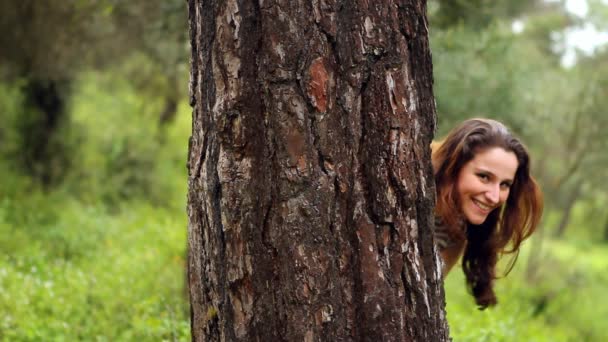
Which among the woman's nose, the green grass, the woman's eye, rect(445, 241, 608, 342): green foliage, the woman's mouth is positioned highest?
the woman's eye

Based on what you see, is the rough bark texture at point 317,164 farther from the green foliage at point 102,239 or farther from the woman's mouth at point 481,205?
the green foliage at point 102,239

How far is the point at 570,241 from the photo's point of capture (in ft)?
98.2

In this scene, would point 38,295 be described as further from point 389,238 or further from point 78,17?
point 78,17

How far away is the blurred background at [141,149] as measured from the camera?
5773mm

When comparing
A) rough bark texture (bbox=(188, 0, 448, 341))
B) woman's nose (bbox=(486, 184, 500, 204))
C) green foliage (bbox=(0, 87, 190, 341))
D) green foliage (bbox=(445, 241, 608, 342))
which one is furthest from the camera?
green foliage (bbox=(445, 241, 608, 342))

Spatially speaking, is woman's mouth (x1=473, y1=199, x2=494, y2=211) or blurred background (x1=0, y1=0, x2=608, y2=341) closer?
woman's mouth (x1=473, y1=199, x2=494, y2=211)

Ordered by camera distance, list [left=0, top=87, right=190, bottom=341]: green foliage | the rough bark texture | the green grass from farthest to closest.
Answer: [left=0, top=87, right=190, bottom=341]: green foliage, the green grass, the rough bark texture

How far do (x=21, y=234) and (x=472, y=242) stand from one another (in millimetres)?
5974

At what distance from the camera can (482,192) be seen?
383cm

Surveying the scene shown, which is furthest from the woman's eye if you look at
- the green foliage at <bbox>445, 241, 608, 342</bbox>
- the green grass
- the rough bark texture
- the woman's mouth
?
the green foliage at <bbox>445, 241, 608, 342</bbox>

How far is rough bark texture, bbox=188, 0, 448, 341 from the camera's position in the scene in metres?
2.23

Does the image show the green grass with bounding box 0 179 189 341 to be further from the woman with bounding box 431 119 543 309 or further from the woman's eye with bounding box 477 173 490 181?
the woman's eye with bounding box 477 173 490 181

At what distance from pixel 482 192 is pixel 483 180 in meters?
0.09

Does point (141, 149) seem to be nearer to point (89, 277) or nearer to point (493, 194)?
point (89, 277)
